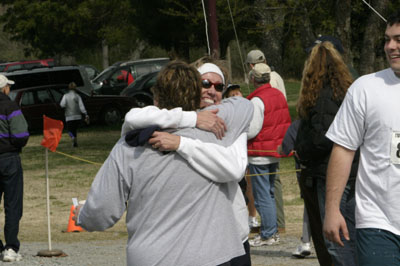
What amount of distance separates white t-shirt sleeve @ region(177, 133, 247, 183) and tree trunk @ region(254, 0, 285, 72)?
1365 cm

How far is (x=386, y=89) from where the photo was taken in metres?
3.94

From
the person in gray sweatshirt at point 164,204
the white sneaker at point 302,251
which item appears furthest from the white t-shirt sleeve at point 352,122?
the white sneaker at point 302,251

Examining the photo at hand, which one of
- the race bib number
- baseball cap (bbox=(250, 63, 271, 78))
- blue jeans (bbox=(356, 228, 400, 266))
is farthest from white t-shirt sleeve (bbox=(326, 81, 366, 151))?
baseball cap (bbox=(250, 63, 271, 78))

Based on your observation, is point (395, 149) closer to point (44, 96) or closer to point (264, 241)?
point (264, 241)

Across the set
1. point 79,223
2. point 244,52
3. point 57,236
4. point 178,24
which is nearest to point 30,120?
point 178,24

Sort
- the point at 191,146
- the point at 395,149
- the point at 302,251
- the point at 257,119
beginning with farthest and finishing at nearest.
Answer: the point at 257,119 → the point at 302,251 → the point at 395,149 → the point at 191,146

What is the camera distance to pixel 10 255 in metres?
8.64

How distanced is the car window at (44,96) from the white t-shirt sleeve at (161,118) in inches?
862

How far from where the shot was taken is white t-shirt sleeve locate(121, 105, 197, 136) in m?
3.78

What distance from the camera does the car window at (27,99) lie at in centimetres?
2512

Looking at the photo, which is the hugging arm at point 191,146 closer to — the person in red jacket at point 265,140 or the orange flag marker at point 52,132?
the person in red jacket at point 265,140

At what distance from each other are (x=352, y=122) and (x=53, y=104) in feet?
71.8

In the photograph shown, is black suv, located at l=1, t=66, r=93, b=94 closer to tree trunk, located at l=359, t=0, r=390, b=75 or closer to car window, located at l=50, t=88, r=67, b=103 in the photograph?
car window, located at l=50, t=88, r=67, b=103

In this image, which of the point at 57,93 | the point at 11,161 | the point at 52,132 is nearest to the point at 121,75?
the point at 57,93
